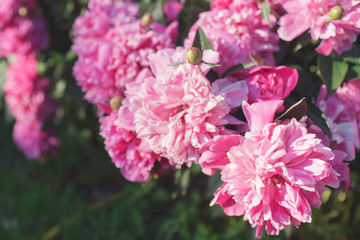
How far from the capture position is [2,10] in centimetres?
146

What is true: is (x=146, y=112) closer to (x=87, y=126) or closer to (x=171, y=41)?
(x=171, y=41)

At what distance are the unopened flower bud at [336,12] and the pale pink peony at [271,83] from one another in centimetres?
13

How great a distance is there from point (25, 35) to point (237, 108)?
3.65 feet

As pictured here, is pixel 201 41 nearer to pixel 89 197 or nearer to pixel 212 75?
pixel 212 75

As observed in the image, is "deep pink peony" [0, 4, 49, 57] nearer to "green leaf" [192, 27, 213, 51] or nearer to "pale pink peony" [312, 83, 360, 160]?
"green leaf" [192, 27, 213, 51]

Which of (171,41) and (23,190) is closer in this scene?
(171,41)

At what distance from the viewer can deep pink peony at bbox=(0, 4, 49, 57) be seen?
1.50m

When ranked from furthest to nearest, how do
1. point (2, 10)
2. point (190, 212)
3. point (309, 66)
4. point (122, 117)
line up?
point (190, 212) < point (2, 10) < point (309, 66) < point (122, 117)

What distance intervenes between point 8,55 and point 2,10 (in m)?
0.21

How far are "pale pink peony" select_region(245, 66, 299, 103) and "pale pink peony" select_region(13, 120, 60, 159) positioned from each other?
1.26 meters

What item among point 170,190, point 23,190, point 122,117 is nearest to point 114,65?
point 122,117

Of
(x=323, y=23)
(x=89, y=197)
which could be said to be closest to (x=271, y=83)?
(x=323, y=23)

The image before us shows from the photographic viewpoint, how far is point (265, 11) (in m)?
0.82

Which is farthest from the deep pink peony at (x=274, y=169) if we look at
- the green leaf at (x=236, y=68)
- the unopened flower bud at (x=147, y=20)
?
the unopened flower bud at (x=147, y=20)
